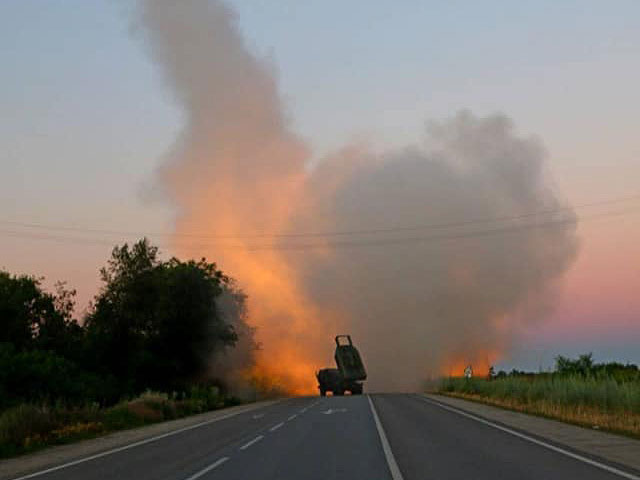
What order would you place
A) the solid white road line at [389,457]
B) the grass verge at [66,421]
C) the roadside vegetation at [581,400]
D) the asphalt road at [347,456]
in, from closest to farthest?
the solid white road line at [389,457], the asphalt road at [347,456], the grass verge at [66,421], the roadside vegetation at [581,400]

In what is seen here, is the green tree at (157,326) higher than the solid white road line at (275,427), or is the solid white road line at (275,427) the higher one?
the green tree at (157,326)

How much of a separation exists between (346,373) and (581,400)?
3525 centimetres

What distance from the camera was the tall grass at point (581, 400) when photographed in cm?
2361

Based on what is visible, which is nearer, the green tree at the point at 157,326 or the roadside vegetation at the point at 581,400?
the roadside vegetation at the point at 581,400

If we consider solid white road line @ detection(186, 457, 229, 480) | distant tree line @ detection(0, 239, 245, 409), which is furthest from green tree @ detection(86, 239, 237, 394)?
solid white road line @ detection(186, 457, 229, 480)

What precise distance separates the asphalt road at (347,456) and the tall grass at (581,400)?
3.43 metres

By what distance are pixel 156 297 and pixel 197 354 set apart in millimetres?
5594

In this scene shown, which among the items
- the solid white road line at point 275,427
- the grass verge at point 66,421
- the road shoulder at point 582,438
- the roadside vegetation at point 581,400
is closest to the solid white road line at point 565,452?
the road shoulder at point 582,438

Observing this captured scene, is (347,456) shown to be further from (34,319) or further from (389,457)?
(34,319)

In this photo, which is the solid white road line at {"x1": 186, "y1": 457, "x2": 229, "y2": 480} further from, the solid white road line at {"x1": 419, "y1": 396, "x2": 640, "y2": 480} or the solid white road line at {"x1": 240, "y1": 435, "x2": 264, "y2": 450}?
the solid white road line at {"x1": 419, "y1": 396, "x2": 640, "y2": 480}

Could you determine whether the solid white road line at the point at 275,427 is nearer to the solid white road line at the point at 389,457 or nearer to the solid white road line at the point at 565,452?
the solid white road line at the point at 389,457

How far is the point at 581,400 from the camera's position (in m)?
29.0

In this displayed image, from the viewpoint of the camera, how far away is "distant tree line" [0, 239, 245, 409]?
192 feet

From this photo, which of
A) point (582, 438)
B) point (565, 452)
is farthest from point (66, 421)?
point (565, 452)
